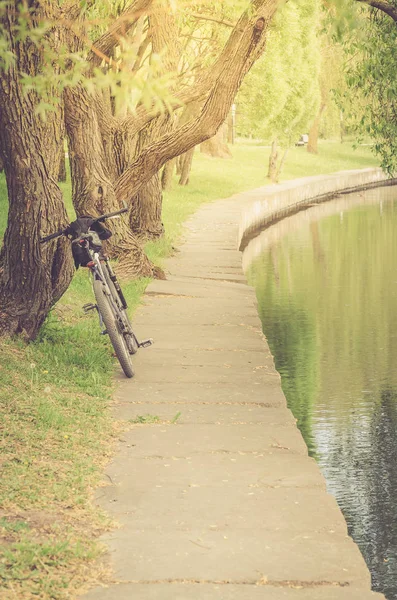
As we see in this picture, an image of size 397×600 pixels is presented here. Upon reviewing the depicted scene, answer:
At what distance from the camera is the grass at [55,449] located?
519cm

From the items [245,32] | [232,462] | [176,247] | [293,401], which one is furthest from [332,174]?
[232,462]

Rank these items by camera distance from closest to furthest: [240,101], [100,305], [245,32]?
1. [100,305]
2. [245,32]
3. [240,101]

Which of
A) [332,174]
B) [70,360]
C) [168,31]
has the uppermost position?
[168,31]

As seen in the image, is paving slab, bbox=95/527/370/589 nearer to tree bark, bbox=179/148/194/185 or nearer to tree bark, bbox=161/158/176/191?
tree bark, bbox=161/158/176/191

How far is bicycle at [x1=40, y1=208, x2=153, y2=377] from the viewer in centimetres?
923

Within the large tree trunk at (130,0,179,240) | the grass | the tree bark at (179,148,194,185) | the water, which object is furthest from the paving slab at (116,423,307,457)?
the tree bark at (179,148,194,185)

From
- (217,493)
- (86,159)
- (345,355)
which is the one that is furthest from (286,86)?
(217,493)

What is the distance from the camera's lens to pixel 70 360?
387 inches

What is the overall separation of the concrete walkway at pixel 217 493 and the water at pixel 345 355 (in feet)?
2.36

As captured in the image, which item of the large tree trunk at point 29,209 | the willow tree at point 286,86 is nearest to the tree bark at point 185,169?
the willow tree at point 286,86

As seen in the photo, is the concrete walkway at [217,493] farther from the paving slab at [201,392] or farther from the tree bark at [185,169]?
the tree bark at [185,169]

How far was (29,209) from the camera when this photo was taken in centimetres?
980

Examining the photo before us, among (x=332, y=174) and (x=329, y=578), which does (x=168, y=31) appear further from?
(x=332, y=174)

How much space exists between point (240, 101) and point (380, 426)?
102ft
